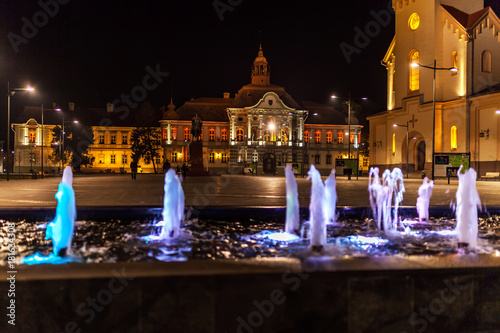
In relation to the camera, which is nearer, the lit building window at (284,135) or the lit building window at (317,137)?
the lit building window at (284,135)

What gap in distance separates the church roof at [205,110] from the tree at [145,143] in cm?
675

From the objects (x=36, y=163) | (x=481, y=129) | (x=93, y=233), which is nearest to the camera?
(x=93, y=233)

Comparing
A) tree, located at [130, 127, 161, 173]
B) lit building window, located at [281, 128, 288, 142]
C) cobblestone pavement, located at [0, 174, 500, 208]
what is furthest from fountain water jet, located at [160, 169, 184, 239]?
tree, located at [130, 127, 161, 173]

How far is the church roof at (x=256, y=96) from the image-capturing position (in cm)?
7600

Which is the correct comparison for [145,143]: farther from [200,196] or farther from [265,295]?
[265,295]

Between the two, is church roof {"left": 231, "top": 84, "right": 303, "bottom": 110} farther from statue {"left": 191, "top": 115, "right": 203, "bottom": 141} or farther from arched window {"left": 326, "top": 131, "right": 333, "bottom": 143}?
statue {"left": 191, "top": 115, "right": 203, "bottom": 141}

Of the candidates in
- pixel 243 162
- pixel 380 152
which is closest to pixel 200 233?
pixel 380 152

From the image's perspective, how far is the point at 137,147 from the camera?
7825 cm

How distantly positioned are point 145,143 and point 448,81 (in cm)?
5498

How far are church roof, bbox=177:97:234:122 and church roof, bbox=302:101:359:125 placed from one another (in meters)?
16.3

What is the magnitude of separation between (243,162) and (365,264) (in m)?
72.3

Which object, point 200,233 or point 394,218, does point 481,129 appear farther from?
point 200,233

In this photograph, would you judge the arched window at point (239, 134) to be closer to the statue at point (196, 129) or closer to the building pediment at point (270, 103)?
the building pediment at point (270, 103)

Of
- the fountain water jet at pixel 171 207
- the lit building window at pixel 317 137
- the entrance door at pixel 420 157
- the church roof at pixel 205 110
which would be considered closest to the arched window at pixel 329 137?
the lit building window at pixel 317 137
